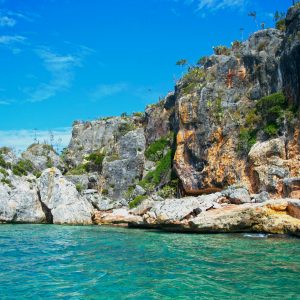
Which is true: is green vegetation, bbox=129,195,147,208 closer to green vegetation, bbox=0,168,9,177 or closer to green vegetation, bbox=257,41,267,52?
green vegetation, bbox=0,168,9,177

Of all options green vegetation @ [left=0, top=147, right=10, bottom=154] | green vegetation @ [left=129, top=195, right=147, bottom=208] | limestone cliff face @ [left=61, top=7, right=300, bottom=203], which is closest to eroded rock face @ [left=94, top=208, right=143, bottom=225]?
green vegetation @ [left=129, top=195, right=147, bottom=208]

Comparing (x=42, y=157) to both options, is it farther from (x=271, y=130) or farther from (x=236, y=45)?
(x=271, y=130)

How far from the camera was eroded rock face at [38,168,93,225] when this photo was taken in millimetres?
45281

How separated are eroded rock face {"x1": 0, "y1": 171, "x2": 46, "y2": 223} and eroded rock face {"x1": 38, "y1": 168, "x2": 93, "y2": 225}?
1.21 meters

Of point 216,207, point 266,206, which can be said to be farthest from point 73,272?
point 216,207

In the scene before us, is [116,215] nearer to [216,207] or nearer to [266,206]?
[216,207]

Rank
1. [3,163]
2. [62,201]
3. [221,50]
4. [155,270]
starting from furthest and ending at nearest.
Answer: [221,50], [3,163], [62,201], [155,270]

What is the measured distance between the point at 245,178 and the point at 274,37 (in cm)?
1998

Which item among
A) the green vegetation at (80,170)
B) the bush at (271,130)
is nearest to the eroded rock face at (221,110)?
the bush at (271,130)

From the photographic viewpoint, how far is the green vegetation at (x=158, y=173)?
183ft

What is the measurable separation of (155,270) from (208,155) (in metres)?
31.3

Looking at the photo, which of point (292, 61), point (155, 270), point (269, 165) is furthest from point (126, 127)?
point (155, 270)

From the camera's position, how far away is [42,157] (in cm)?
7294

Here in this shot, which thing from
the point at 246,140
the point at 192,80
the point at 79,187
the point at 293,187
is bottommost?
the point at 293,187
